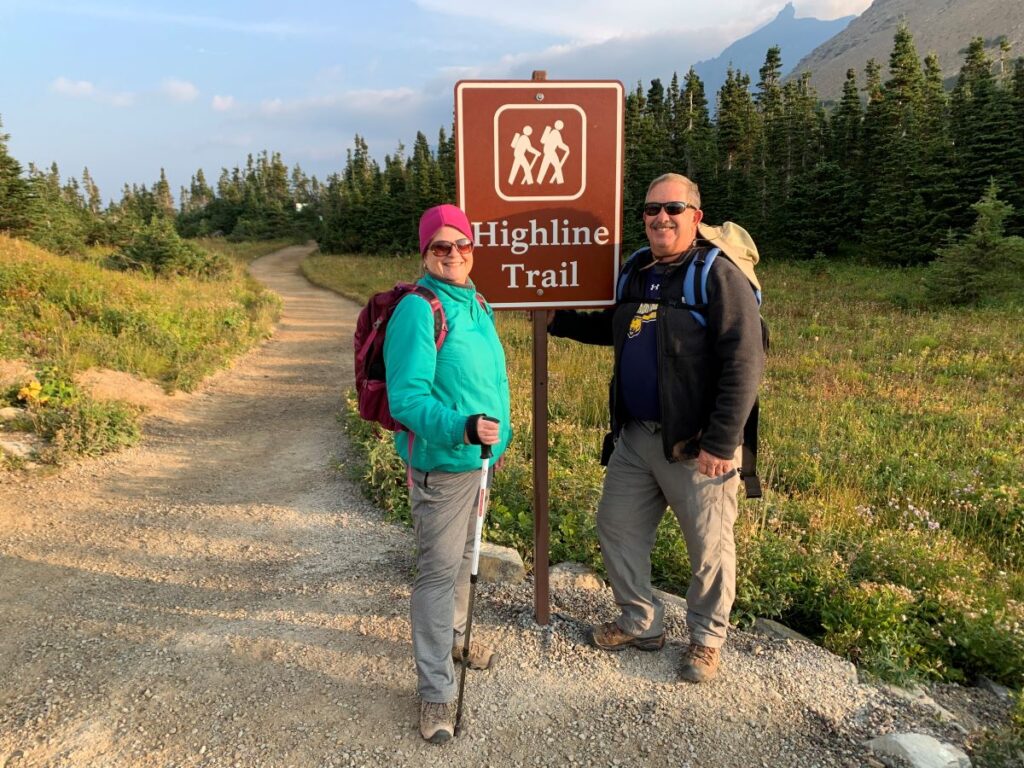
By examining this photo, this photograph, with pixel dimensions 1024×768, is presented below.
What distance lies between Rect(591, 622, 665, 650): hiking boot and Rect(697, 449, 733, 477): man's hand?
99 cm

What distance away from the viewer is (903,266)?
27.9m

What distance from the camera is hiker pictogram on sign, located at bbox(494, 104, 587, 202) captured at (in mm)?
3008

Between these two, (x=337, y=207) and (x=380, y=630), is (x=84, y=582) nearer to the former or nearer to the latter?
(x=380, y=630)

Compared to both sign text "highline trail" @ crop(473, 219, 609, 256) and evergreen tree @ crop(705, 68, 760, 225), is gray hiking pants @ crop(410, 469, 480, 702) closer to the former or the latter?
sign text "highline trail" @ crop(473, 219, 609, 256)

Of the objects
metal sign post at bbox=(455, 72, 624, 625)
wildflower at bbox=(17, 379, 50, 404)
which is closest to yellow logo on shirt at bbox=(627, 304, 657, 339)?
metal sign post at bbox=(455, 72, 624, 625)

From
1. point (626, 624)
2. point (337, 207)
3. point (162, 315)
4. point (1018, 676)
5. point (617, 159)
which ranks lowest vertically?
point (1018, 676)

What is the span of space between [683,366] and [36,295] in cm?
1170

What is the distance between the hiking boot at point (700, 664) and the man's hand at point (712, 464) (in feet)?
2.89

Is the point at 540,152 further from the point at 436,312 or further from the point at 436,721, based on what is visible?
the point at 436,721

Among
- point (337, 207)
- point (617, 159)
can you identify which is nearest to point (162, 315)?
point (617, 159)

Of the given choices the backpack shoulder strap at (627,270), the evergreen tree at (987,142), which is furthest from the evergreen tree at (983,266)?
the backpack shoulder strap at (627,270)

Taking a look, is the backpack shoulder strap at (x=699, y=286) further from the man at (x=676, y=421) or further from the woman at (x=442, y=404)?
the woman at (x=442, y=404)

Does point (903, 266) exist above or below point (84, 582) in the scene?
above

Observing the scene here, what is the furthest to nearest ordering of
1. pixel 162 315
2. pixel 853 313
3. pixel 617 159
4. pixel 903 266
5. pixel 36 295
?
pixel 903 266 → pixel 853 313 → pixel 162 315 → pixel 36 295 → pixel 617 159
